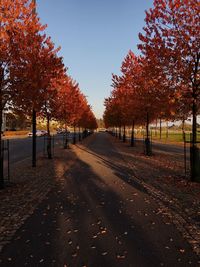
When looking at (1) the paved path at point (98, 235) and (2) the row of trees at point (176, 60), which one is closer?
(1) the paved path at point (98, 235)

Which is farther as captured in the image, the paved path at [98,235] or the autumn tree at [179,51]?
the autumn tree at [179,51]

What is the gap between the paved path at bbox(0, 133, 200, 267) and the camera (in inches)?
170

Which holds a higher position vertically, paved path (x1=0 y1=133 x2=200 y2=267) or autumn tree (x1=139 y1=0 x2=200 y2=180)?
autumn tree (x1=139 y1=0 x2=200 y2=180)

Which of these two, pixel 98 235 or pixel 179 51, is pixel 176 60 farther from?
pixel 98 235

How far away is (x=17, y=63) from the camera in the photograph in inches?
362

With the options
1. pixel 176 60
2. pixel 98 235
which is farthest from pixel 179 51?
pixel 98 235

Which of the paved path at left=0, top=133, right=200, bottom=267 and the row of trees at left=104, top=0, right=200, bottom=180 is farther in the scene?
the row of trees at left=104, top=0, right=200, bottom=180

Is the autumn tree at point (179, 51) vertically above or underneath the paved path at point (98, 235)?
above

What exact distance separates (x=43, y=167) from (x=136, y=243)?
1028 centimetres

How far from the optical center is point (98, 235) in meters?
5.29

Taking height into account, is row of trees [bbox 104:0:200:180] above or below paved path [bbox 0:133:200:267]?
above

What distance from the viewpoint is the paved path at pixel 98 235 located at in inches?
170

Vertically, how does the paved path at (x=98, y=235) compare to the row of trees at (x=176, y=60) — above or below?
below

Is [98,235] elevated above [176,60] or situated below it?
below
